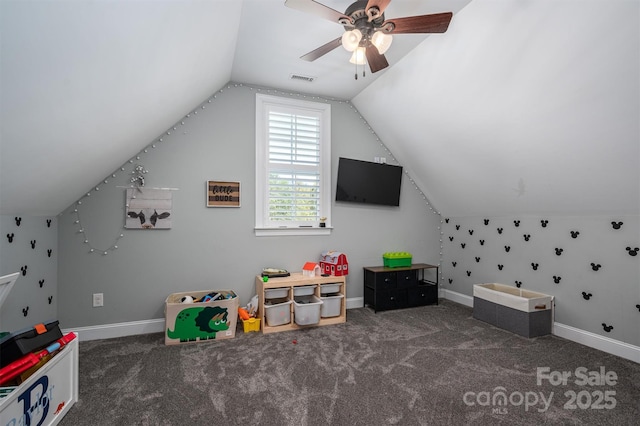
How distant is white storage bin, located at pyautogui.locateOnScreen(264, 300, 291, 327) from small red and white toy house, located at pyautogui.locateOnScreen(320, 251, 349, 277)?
62 centimetres

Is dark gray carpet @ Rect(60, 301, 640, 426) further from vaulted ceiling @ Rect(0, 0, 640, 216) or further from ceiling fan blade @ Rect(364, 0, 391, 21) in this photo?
ceiling fan blade @ Rect(364, 0, 391, 21)

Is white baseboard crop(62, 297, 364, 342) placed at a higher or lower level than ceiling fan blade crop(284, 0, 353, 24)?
lower

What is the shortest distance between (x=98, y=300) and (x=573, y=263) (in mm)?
4403

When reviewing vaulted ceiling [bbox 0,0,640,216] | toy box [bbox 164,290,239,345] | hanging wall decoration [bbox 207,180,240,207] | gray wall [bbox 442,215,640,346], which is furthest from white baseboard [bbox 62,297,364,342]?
gray wall [bbox 442,215,640,346]

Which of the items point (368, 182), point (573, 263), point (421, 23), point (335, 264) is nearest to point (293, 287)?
point (335, 264)

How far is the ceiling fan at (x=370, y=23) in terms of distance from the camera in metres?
1.74

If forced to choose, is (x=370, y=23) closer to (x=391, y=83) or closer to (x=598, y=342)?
(x=391, y=83)

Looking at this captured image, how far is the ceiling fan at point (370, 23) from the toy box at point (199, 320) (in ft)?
7.65

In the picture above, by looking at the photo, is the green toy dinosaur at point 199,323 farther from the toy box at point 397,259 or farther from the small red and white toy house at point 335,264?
the toy box at point 397,259

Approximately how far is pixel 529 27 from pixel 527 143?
3.09 ft

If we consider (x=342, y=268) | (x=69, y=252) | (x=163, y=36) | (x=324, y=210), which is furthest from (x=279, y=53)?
(x=69, y=252)

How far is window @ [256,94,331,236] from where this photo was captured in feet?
11.3

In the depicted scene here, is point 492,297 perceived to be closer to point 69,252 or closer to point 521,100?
point 521,100

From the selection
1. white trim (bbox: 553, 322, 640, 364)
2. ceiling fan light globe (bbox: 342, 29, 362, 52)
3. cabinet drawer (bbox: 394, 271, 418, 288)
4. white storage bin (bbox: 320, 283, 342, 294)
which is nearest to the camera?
ceiling fan light globe (bbox: 342, 29, 362, 52)
